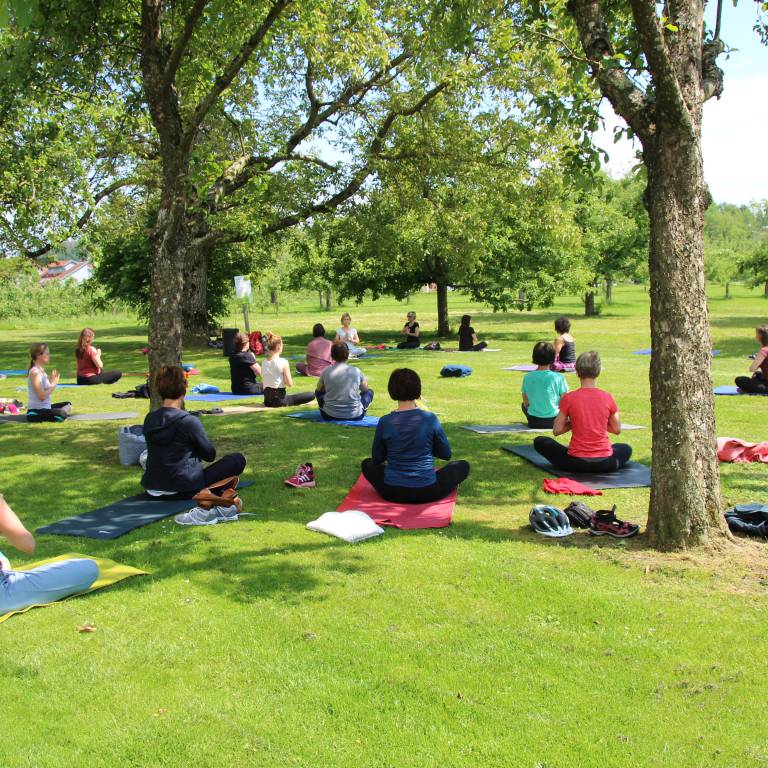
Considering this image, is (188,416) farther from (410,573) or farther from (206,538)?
(410,573)

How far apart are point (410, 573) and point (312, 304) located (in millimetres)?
71229

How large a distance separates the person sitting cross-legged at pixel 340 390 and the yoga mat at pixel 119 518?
4325mm

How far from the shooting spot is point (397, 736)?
352cm

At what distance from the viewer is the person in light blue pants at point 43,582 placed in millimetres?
4863

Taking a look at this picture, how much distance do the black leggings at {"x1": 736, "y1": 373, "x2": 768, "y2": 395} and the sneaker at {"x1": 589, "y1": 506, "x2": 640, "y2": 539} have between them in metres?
8.43

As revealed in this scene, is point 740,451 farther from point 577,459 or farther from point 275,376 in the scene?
point 275,376

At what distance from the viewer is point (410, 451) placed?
707 centimetres

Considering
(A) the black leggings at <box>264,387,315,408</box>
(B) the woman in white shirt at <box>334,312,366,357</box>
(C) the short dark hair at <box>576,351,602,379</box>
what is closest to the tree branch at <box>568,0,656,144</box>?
(C) the short dark hair at <box>576,351,602,379</box>

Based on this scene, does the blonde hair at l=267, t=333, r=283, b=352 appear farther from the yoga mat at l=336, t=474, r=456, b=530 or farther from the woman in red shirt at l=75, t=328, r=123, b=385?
the yoga mat at l=336, t=474, r=456, b=530

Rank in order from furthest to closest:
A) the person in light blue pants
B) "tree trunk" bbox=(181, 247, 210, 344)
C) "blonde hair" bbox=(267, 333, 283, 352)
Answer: "tree trunk" bbox=(181, 247, 210, 344)
"blonde hair" bbox=(267, 333, 283, 352)
the person in light blue pants

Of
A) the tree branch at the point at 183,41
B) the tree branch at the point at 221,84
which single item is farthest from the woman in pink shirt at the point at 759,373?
the tree branch at the point at 183,41

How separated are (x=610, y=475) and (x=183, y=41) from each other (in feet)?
21.2

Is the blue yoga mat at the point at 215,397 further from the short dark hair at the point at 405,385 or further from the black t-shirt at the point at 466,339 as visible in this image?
the black t-shirt at the point at 466,339

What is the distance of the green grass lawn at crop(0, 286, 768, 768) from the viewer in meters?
3.48
